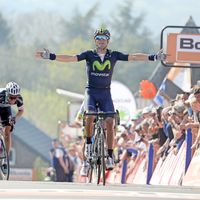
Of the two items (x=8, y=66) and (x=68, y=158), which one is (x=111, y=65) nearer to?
(x=68, y=158)

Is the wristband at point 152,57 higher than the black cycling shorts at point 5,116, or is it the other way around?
the wristband at point 152,57

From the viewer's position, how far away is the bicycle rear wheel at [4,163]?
76.7 feet

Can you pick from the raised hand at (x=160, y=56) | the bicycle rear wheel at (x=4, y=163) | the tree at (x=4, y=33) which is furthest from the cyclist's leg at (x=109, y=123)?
the tree at (x=4, y=33)

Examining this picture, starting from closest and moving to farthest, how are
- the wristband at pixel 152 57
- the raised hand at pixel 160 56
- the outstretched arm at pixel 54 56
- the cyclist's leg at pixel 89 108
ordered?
the cyclist's leg at pixel 89 108 → the outstretched arm at pixel 54 56 → the wristband at pixel 152 57 → the raised hand at pixel 160 56

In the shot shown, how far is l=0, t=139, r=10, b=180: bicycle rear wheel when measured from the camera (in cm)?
2339

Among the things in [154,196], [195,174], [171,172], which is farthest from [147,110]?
[154,196]

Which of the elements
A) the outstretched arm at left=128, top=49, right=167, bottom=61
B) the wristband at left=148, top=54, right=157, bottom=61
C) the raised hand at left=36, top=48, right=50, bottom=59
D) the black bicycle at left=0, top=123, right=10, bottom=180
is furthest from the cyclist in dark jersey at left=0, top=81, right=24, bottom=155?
the wristband at left=148, top=54, right=157, bottom=61

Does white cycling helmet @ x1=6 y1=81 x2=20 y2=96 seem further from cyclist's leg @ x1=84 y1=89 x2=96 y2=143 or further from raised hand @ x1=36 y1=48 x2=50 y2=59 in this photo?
cyclist's leg @ x1=84 y1=89 x2=96 y2=143

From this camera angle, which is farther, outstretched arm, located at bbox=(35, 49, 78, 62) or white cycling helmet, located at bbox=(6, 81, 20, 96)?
white cycling helmet, located at bbox=(6, 81, 20, 96)

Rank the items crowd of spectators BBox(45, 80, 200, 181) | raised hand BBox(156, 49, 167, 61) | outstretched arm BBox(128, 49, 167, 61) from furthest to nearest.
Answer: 1. crowd of spectators BBox(45, 80, 200, 181)
2. raised hand BBox(156, 49, 167, 61)
3. outstretched arm BBox(128, 49, 167, 61)

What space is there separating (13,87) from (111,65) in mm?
1972

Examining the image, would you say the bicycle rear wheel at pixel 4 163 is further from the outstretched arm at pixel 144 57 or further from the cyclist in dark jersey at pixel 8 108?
the outstretched arm at pixel 144 57

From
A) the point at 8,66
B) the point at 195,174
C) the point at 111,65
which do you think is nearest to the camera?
the point at 111,65

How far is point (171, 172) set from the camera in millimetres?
26688
